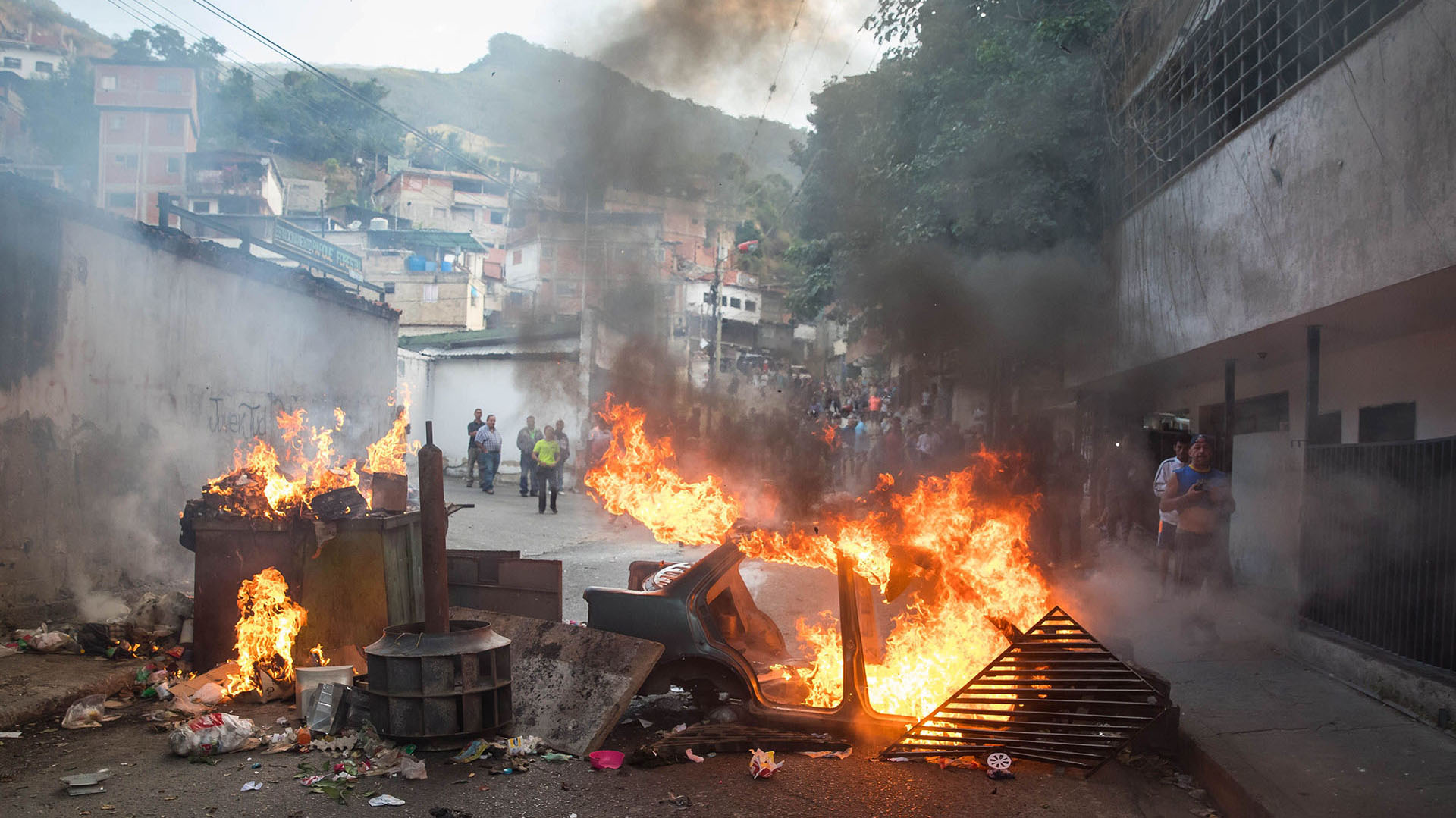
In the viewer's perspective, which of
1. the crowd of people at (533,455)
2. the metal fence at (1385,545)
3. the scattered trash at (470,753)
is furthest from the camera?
the crowd of people at (533,455)

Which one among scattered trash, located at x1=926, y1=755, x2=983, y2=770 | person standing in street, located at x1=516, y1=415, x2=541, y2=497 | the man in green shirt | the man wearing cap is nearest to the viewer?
scattered trash, located at x1=926, y1=755, x2=983, y2=770

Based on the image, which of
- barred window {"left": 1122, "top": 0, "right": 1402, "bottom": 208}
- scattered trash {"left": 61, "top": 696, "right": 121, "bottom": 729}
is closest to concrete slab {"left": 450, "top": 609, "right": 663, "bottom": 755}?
scattered trash {"left": 61, "top": 696, "right": 121, "bottom": 729}

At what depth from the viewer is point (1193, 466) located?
8359mm

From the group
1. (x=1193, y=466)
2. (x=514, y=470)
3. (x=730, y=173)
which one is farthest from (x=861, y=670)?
(x=730, y=173)

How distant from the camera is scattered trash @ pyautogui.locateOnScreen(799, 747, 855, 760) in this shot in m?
4.96

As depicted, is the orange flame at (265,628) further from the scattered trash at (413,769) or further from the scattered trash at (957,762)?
the scattered trash at (957,762)

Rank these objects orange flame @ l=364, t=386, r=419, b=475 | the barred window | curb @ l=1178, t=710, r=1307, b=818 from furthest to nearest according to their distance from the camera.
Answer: orange flame @ l=364, t=386, r=419, b=475
the barred window
curb @ l=1178, t=710, r=1307, b=818

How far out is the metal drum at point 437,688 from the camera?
4.95m

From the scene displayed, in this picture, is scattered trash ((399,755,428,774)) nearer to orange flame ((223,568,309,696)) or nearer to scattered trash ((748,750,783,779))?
scattered trash ((748,750,783,779))

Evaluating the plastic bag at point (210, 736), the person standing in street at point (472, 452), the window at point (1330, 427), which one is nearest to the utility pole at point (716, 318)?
the person standing in street at point (472, 452)

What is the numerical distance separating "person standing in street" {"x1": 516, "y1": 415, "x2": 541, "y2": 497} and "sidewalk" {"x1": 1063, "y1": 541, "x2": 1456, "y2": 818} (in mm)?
11357

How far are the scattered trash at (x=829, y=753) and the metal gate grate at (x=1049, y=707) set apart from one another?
0.21 metres

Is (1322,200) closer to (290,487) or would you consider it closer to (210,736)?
(290,487)

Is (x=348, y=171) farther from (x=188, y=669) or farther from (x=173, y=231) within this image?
(x=188, y=669)
